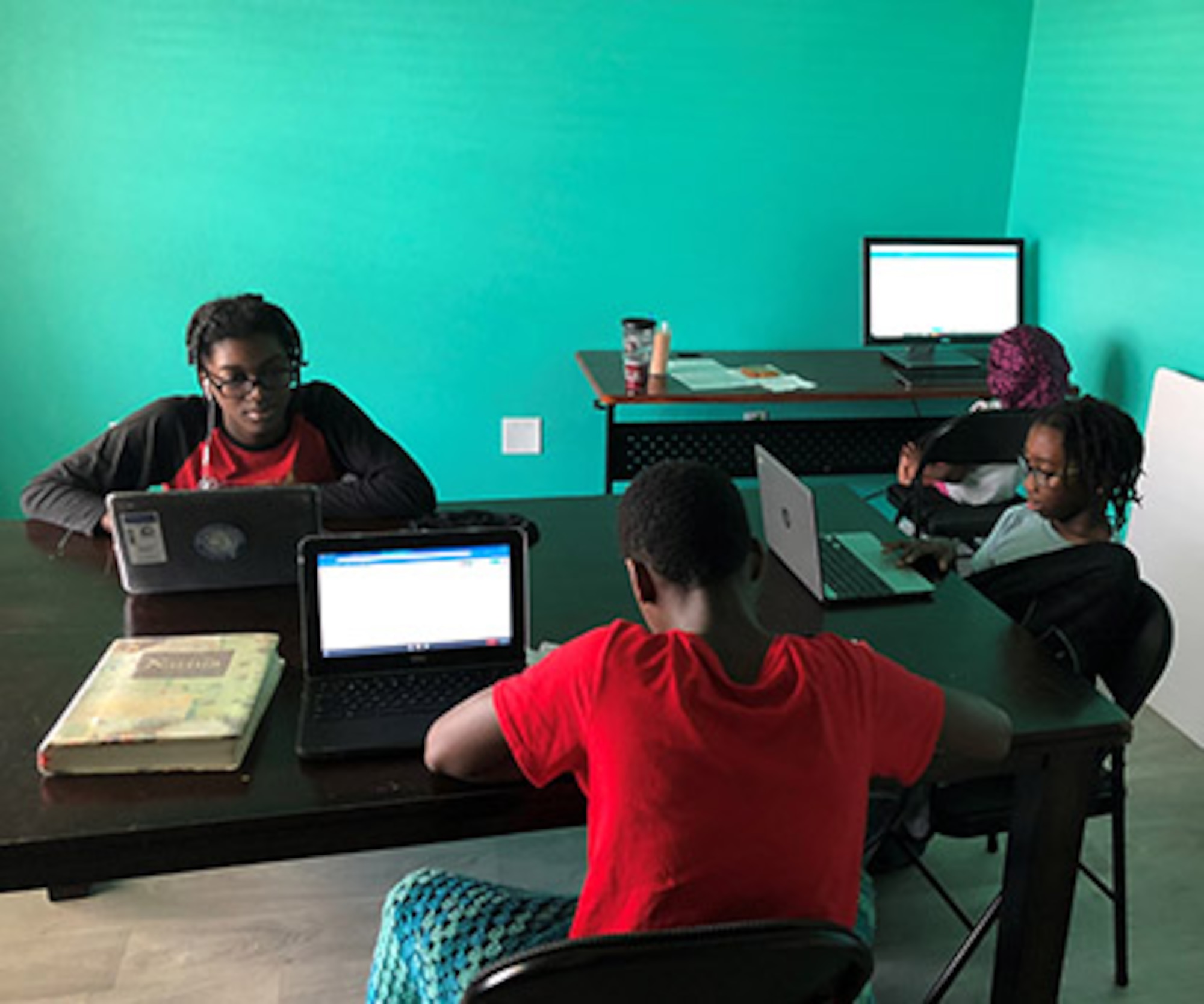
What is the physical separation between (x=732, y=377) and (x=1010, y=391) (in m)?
0.81

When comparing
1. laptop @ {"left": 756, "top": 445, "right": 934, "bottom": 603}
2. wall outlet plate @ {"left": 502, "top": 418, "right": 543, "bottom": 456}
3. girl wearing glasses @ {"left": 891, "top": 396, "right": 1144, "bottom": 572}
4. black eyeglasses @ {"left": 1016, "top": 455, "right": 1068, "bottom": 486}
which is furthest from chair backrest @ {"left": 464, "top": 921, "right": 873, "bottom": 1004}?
wall outlet plate @ {"left": 502, "top": 418, "right": 543, "bottom": 456}

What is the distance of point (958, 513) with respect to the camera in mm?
3105

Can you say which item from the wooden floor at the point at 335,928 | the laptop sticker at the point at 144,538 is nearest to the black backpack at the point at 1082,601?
the wooden floor at the point at 335,928

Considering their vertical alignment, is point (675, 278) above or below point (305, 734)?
above

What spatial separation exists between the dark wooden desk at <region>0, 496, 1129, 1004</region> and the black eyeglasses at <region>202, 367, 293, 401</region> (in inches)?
14.8

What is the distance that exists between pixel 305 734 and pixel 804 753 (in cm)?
64

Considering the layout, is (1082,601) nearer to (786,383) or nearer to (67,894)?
(786,383)

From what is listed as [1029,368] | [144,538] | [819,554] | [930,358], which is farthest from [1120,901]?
[930,358]

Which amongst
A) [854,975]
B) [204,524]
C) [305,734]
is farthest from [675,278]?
[854,975]

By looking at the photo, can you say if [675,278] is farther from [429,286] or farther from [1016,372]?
[1016,372]

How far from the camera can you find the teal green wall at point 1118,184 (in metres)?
3.02

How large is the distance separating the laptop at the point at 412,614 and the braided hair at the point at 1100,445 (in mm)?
1073

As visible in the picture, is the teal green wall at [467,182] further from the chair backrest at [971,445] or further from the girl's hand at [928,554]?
the girl's hand at [928,554]

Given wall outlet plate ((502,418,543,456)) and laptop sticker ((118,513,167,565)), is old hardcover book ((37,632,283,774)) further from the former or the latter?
wall outlet plate ((502,418,543,456))
